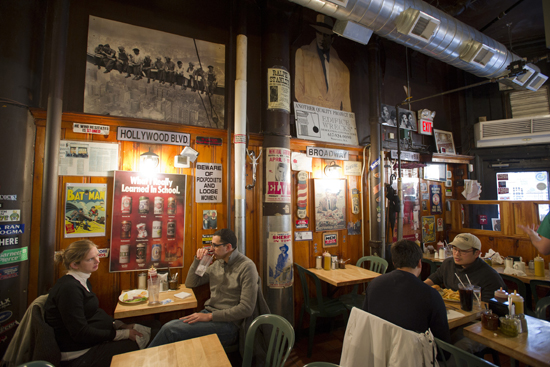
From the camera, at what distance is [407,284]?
1.89 m

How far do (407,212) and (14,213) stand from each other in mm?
6127

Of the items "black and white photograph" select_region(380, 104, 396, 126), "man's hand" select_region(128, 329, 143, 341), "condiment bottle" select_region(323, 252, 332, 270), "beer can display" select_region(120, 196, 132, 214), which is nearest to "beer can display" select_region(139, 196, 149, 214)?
"beer can display" select_region(120, 196, 132, 214)

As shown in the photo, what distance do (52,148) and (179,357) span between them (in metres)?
2.55

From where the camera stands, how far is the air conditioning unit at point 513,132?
5438mm

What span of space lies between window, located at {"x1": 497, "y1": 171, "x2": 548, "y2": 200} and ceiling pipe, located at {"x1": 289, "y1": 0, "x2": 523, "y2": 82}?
252 cm

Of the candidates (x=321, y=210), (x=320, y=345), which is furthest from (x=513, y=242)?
(x=320, y=345)

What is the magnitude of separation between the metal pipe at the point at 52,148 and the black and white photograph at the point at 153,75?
294 mm

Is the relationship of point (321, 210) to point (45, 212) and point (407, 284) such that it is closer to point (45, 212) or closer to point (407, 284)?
point (407, 284)

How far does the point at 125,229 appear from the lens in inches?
128

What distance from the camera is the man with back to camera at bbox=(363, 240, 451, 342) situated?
180 cm

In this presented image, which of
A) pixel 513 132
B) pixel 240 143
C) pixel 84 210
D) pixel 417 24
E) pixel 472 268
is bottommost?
pixel 472 268

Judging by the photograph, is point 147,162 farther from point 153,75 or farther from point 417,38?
point 417,38

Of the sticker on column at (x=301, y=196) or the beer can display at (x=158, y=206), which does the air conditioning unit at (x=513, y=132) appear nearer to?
the sticker on column at (x=301, y=196)

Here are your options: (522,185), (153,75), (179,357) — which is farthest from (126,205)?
(522,185)
